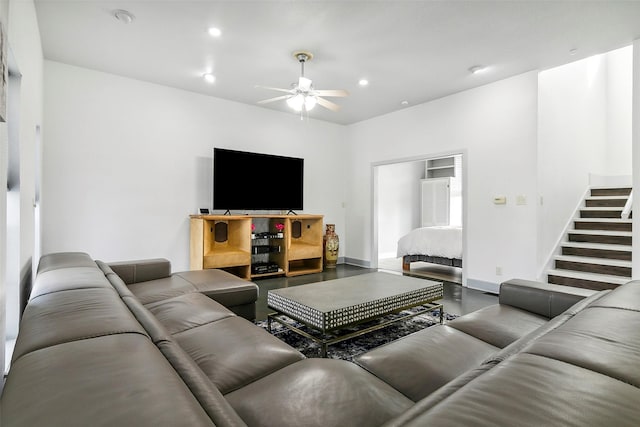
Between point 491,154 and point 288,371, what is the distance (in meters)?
4.22

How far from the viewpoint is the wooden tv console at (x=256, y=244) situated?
4.55 metres

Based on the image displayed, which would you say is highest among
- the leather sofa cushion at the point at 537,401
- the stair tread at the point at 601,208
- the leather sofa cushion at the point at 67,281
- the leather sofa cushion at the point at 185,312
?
the stair tread at the point at 601,208

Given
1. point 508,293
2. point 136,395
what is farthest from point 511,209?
point 136,395

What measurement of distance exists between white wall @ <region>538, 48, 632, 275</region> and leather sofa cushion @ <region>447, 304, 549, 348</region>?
2523mm

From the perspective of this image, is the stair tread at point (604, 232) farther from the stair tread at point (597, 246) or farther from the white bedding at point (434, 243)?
the white bedding at point (434, 243)

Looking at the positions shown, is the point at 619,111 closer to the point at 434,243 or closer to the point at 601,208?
the point at 601,208

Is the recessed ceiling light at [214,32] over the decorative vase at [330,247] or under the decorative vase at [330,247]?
over

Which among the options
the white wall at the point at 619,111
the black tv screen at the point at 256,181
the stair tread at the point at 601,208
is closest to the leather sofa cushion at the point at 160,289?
the black tv screen at the point at 256,181

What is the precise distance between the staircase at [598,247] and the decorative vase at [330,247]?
3.27 m

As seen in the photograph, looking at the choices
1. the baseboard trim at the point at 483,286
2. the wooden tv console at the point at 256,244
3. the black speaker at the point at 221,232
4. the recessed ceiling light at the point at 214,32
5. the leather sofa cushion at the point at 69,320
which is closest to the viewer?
the leather sofa cushion at the point at 69,320

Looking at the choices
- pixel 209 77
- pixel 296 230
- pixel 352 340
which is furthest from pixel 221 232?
pixel 352 340

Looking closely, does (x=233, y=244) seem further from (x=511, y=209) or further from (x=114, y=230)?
(x=511, y=209)

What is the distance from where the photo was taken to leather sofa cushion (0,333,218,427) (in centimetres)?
55

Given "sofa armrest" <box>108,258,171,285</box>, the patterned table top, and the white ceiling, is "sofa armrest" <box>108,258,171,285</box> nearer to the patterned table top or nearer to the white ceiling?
the patterned table top
